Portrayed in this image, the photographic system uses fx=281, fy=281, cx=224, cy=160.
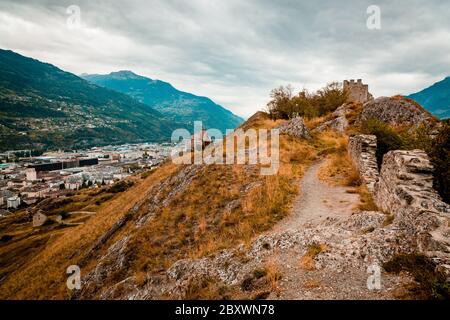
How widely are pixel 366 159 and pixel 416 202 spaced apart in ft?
31.0

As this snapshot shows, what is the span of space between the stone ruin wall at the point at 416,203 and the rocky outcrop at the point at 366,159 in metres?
1.01

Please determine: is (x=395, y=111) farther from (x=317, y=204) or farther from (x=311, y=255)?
Result: (x=311, y=255)

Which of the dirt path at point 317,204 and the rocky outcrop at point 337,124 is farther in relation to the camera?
the rocky outcrop at point 337,124

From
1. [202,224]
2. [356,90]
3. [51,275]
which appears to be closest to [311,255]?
[202,224]

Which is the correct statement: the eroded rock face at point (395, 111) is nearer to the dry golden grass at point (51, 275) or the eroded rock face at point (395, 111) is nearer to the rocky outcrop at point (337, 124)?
the rocky outcrop at point (337, 124)

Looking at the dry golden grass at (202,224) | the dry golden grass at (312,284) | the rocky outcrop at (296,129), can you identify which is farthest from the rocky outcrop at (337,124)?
the dry golden grass at (312,284)

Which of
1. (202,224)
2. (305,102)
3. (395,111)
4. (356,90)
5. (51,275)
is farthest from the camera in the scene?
(356,90)

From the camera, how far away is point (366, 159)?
1902 cm

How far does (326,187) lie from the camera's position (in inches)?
727

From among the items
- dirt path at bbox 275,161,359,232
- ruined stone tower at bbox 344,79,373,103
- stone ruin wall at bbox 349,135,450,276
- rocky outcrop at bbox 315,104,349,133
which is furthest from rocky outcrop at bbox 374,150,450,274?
ruined stone tower at bbox 344,79,373,103

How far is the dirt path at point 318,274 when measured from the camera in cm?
793

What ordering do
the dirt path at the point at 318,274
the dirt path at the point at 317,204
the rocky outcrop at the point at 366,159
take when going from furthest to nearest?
the rocky outcrop at the point at 366,159 → the dirt path at the point at 317,204 → the dirt path at the point at 318,274
